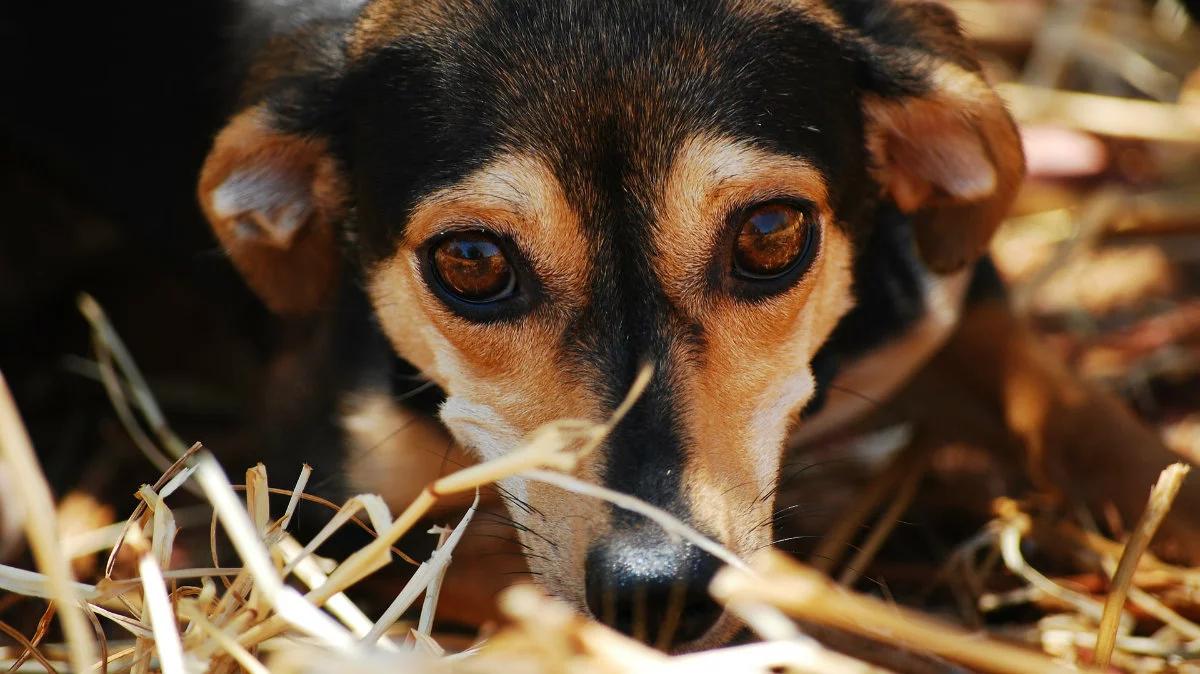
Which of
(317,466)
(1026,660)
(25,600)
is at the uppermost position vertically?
(1026,660)

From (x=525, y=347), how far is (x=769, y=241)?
0.51 metres

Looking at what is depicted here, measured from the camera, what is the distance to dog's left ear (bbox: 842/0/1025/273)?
268 cm

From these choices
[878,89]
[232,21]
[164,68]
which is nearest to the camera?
[878,89]

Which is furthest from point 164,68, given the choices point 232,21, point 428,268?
point 428,268

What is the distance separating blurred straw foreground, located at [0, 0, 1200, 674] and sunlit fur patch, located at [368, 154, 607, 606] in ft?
0.38

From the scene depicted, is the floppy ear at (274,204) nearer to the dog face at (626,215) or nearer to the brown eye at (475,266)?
the dog face at (626,215)

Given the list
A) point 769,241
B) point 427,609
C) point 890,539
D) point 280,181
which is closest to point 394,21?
point 280,181

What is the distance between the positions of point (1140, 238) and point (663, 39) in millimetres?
2615

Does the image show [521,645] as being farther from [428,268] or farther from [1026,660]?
[428,268]

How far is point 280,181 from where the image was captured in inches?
113

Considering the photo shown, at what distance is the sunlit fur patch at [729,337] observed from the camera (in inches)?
90.4

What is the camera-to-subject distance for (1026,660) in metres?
1.84

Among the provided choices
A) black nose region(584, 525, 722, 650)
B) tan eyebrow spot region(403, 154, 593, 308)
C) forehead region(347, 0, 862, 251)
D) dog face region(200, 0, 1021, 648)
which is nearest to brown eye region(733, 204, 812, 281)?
dog face region(200, 0, 1021, 648)

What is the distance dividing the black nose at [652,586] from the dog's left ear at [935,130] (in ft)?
3.61
